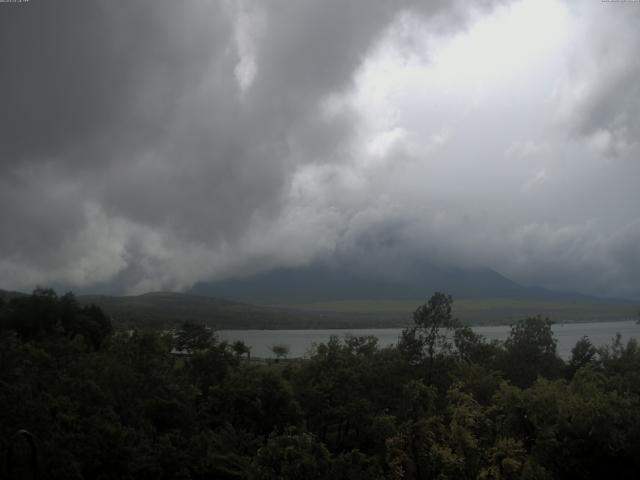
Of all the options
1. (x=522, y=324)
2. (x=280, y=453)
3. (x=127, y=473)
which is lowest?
(x=127, y=473)

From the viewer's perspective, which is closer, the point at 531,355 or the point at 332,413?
the point at 332,413

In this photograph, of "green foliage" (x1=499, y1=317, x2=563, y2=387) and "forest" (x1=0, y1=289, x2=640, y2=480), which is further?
"green foliage" (x1=499, y1=317, x2=563, y2=387)

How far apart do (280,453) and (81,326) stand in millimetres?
57373

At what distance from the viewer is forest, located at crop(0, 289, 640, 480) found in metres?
20.3

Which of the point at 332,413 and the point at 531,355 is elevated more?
the point at 531,355

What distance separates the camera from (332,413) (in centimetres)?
3019

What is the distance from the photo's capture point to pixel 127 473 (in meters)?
22.4

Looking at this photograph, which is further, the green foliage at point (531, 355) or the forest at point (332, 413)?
the green foliage at point (531, 355)

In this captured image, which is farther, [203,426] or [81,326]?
[81,326]

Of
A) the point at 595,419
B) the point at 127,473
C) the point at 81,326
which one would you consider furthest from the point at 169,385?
the point at 81,326

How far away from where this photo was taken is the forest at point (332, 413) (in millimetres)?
20312

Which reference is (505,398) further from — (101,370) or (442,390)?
(101,370)

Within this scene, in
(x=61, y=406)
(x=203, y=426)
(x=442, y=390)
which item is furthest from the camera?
(x=442, y=390)

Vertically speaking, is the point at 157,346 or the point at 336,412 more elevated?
the point at 157,346
